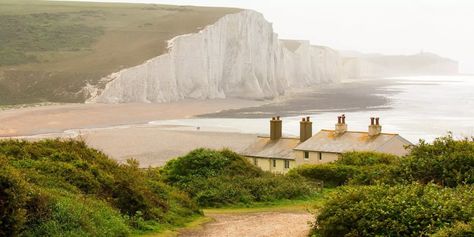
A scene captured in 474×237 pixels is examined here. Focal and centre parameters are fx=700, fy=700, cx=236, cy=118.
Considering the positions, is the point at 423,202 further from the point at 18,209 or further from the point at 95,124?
the point at 95,124

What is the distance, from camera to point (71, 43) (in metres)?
115

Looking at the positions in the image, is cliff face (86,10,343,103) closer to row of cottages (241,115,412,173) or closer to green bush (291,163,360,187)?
row of cottages (241,115,412,173)

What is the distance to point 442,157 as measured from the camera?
15805 millimetres

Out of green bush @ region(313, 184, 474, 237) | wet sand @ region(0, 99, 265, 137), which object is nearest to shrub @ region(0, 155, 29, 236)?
green bush @ region(313, 184, 474, 237)

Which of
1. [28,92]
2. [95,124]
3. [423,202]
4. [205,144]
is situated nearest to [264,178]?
[423,202]

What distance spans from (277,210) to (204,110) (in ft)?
215

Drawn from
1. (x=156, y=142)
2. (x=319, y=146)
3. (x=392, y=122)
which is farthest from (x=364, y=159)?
(x=392, y=122)

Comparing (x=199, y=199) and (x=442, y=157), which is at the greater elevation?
(x=442, y=157)

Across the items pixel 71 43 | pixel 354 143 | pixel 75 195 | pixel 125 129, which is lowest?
pixel 125 129

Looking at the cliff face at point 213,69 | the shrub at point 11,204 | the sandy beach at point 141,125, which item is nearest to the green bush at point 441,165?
the shrub at point 11,204

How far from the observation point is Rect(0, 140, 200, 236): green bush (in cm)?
1232

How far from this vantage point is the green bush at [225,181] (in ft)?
67.6

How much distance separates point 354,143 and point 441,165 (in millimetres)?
16292

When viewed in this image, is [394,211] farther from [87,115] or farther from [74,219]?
[87,115]
